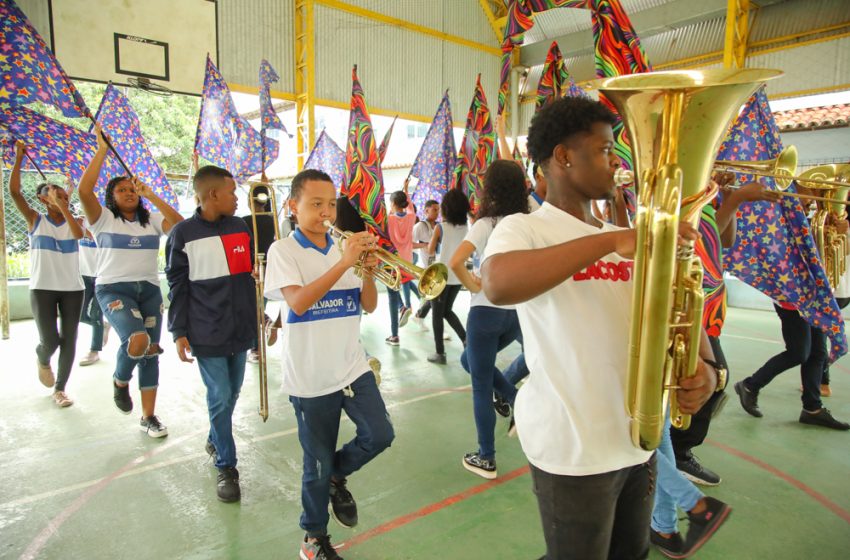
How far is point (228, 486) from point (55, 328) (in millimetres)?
2898

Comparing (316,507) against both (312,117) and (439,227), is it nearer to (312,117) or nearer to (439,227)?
(439,227)

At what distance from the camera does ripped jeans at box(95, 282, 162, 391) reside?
3.86m

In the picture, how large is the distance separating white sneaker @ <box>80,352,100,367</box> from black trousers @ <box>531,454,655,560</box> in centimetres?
625

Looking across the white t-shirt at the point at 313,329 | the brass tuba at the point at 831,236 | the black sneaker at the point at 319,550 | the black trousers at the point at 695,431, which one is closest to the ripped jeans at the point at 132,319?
the white t-shirt at the point at 313,329

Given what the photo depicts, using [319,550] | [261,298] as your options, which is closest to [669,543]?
[319,550]

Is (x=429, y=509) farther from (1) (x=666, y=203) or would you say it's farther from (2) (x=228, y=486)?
(1) (x=666, y=203)

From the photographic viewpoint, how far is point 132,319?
153 inches

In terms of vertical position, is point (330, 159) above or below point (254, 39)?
below

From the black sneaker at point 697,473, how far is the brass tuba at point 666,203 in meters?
2.37

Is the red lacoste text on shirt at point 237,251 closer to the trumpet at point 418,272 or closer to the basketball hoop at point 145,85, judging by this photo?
the trumpet at point 418,272

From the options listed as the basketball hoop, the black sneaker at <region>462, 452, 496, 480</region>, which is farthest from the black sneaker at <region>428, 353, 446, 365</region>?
the basketball hoop

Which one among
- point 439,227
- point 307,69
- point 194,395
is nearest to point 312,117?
point 307,69

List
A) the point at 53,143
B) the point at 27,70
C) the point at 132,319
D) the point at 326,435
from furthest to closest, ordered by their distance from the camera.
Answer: the point at 53,143 → the point at 132,319 → the point at 27,70 → the point at 326,435

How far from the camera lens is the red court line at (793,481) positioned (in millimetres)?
2967
